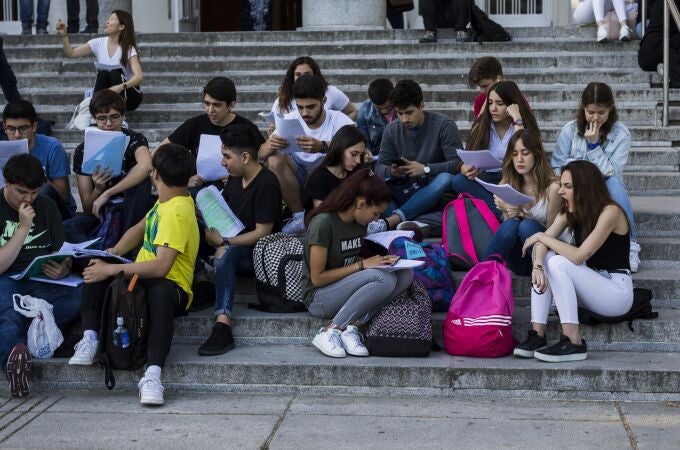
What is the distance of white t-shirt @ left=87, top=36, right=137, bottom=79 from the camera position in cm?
1095

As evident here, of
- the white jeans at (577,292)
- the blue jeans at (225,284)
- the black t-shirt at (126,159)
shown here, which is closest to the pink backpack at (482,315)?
the white jeans at (577,292)

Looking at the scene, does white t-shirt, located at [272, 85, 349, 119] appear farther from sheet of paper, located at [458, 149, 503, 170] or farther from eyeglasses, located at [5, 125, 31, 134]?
eyeglasses, located at [5, 125, 31, 134]

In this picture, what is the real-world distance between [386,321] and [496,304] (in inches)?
25.6

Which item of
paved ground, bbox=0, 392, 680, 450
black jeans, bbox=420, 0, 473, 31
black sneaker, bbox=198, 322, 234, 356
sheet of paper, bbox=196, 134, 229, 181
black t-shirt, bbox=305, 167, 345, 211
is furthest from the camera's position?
black jeans, bbox=420, 0, 473, 31

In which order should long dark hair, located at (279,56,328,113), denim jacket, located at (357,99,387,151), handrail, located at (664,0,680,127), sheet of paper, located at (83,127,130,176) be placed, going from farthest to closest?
1. handrail, located at (664,0,680,127)
2. denim jacket, located at (357,99,387,151)
3. long dark hair, located at (279,56,328,113)
4. sheet of paper, located at (83,127,130,176)

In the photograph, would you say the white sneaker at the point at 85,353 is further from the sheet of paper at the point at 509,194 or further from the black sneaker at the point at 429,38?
the black sneaker at the point at 429,38

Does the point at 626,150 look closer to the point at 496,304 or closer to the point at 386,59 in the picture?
the point at 496,304

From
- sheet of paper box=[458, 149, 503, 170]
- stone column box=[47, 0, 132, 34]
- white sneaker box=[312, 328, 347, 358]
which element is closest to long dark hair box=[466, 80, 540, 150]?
sheet of paper box=[458, 149, 503, 170]

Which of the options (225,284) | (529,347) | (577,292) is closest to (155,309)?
(225,284)

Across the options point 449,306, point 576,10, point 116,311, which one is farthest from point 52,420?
point 576,10

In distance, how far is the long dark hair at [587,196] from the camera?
6664 millimetres

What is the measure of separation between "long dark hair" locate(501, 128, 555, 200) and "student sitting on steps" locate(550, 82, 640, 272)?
1.67 ft

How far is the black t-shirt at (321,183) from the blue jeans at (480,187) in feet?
2.83

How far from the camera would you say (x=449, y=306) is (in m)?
7.09
